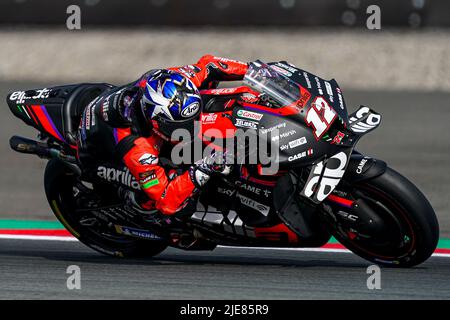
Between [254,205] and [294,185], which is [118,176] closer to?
[254,205]

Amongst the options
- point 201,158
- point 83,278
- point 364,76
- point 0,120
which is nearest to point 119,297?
point 83,278

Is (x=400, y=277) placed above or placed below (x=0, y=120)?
below

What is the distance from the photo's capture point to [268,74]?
606cm

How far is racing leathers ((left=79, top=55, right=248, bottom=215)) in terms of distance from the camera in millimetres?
6180

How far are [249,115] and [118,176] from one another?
113cm

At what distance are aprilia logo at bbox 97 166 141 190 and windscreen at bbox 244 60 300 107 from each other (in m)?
1.07

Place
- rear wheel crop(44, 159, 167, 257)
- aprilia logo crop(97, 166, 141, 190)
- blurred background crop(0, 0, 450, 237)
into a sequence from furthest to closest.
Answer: blurred background crop(0, 0, 450, 237) → rear wheel crop(44, 159, 167, 257) → aprilia logo crop(97, 166, 141, 190)

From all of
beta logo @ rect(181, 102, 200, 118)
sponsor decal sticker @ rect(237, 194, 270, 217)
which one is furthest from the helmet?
sponsor decal sticker @ rect(237, 194, 270, 217)

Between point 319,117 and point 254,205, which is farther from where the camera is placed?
point 254,205

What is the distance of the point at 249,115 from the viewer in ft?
19.5

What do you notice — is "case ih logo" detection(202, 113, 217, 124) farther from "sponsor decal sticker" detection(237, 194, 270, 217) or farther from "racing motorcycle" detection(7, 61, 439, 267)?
"sponsor decal sticker" detection(237, 194, 270, 217)

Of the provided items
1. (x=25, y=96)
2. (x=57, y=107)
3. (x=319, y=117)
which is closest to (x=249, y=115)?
(x=319, y=117)

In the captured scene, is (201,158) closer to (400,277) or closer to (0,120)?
(400,277)

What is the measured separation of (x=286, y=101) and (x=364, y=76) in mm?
6618
